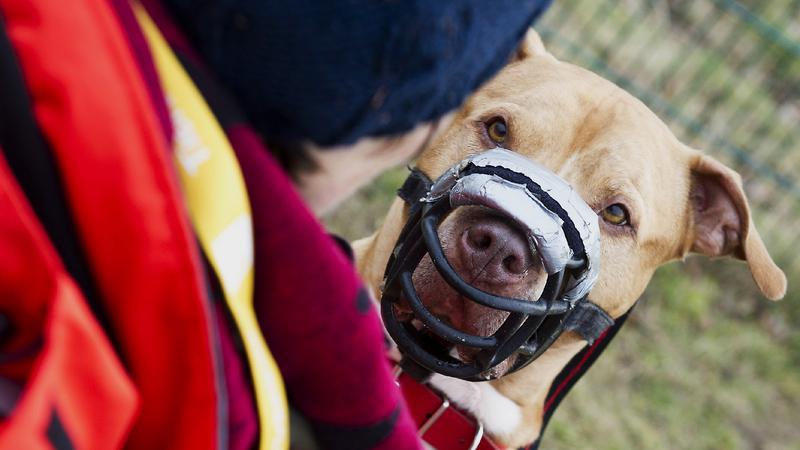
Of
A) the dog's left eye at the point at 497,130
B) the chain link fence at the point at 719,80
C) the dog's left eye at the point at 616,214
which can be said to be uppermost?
the dog's left eye at the point at 497,130

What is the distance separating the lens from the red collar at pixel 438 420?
99.1 inches

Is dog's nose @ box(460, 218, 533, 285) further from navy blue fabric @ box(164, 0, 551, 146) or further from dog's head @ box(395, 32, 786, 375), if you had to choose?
navy blue fabric @ box(164, 0, 551, 146)

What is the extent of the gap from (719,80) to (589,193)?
4.68 metres

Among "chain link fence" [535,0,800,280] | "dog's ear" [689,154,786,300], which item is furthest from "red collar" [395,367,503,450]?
"chain link fence" [535,0,800,280]

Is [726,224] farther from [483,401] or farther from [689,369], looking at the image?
[689,369]

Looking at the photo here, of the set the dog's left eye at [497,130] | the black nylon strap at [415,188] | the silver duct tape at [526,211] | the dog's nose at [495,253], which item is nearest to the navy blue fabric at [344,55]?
the silver duct tape at [526,211]

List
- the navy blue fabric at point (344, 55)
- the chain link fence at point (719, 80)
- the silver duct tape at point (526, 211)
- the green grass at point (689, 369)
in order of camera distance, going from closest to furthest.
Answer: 1. the navy blue fabric at point (344, 55)
2. the silver duct tape at point (526, 211)
3. the green grass at point (689, 369)
4. the chain link fence at point (719, 80)

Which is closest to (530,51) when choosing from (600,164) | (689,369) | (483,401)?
(600,164)

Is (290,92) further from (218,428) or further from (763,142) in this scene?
(763,142)

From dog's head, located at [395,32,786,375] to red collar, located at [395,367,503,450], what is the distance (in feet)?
1.10

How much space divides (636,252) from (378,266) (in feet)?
2.89

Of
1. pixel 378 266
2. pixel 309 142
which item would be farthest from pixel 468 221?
pixel 309 142

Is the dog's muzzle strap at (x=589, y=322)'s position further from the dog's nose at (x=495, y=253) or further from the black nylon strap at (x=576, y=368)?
the dog's nose at (x=495, y=253)

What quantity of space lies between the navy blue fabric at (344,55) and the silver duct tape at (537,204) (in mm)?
853
